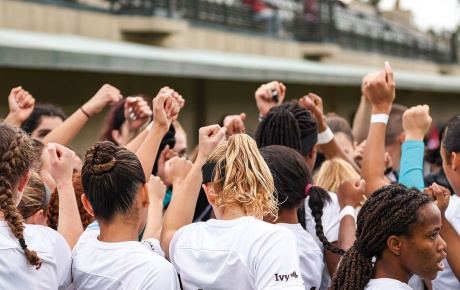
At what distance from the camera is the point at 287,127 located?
4.89 m

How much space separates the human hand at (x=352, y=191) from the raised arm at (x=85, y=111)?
5.45 feet

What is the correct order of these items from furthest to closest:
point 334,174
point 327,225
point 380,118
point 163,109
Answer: point 334,174 → point 380,118 → point 327,225 → point 163,109

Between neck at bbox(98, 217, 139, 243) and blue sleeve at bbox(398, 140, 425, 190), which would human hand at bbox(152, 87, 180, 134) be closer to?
neck at bbox(98, 217, 139, 243)

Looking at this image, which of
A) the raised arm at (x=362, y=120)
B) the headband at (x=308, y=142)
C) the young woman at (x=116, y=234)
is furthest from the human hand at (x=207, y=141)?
the raised arm at (x=362, y=120)

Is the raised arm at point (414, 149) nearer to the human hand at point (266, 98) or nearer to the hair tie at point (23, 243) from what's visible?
the human hand at point (266, 98)

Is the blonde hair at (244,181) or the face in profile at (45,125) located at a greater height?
the blonde hair at (244,181)

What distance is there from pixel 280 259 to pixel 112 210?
27.3 inches

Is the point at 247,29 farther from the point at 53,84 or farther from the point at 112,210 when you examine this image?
the point at 112,210

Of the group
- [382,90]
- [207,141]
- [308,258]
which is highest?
[382,90]

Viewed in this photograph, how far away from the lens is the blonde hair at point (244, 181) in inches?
148

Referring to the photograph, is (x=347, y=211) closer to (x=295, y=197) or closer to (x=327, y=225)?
(x=327, y=225)

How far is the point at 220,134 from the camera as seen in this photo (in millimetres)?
4324

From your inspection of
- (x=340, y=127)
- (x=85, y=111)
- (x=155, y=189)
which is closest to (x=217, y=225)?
(x=155, y=189)

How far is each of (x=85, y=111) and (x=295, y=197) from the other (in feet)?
6.29
